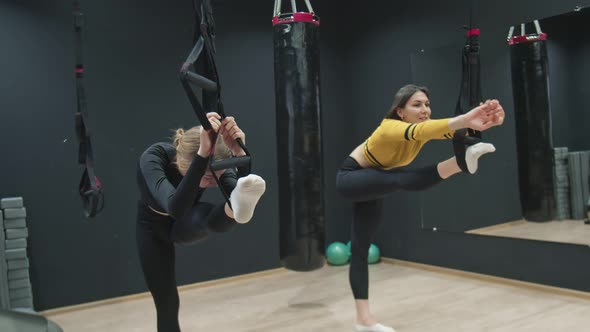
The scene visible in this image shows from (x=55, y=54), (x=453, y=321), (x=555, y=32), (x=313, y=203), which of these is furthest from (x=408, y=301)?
(x=55, y=54)

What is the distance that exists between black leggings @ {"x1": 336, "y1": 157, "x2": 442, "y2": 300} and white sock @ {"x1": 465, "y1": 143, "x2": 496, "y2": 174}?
192mm

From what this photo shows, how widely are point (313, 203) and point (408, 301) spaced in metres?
1.38

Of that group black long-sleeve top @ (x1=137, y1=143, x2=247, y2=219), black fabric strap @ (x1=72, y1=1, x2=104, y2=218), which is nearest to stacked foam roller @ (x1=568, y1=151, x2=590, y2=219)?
black long-sleeve top @ (x1=137, y1=143, x2=247, y2=219)

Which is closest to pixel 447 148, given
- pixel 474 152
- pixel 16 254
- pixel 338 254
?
pixel 338 254

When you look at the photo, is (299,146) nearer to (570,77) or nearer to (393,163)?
(393,163)

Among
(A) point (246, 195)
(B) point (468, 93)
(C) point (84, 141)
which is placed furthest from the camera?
(C) point (84, 141)

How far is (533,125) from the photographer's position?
12.7 ft

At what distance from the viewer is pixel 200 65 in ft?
6.53

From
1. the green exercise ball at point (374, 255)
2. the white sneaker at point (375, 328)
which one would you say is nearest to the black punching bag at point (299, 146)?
the white sneaker at point (375, 328)

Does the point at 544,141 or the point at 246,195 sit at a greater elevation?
the point at 544,141

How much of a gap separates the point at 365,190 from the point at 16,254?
2370mm

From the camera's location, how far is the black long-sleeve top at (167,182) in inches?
74.0

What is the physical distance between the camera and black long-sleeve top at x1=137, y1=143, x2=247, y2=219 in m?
1.88

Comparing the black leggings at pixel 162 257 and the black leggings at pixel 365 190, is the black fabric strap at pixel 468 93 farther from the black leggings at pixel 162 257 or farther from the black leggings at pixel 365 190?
the black leggings at pixel 162 257
